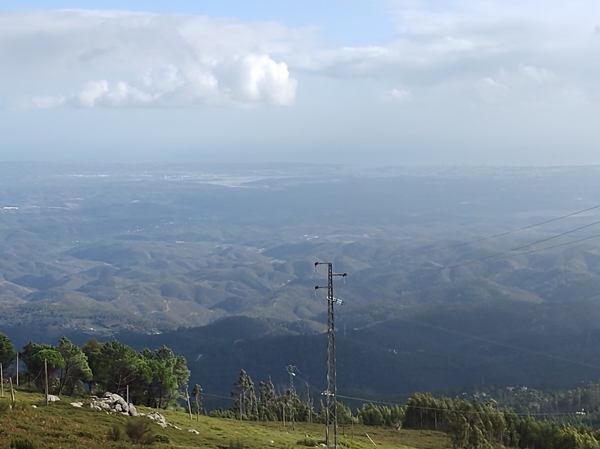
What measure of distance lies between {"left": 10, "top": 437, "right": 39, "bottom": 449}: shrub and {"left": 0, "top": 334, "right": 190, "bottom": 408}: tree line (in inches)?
1035

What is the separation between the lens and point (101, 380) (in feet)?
194

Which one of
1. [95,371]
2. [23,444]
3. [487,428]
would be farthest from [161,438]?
[487,428]

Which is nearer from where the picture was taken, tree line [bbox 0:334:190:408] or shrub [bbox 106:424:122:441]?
shrub [bbox 106:424:122:441]

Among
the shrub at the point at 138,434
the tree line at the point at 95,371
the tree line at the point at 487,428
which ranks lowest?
the tree line at the point at 487,428

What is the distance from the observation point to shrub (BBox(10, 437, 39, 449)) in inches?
1037

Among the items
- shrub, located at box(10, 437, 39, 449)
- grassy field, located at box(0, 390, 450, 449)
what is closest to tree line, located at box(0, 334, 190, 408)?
grassy field, located at box(0, 390, 450, 449)

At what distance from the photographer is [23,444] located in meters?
26.5

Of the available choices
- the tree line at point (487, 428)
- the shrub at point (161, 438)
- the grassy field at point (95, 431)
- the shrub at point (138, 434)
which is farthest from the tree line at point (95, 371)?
the tree line at point (487, 428)

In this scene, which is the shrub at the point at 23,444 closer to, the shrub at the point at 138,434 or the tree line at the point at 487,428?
the shrub at the point at 138,434

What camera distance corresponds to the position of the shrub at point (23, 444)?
86.4 feet

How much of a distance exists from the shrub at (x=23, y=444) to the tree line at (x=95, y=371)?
26.3 m

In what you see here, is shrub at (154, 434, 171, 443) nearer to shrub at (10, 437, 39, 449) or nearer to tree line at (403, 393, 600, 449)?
shrub at (10, 437, 39, 449)

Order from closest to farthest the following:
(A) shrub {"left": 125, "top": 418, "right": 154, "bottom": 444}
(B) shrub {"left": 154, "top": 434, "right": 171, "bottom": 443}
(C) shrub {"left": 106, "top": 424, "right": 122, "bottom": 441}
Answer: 1. (C) shrub {"left": 106, "top": 424, "right": 122, "bottom": 441}
2. (A) shrub {"left": 125, "top": 418, "right": 154, "bottom": 444}
3. (B) shrub {"left": 154, "top": 434, "right": 171, "bottom": 443}

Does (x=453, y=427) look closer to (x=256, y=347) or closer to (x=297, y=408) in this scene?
(x=297, y=408)
